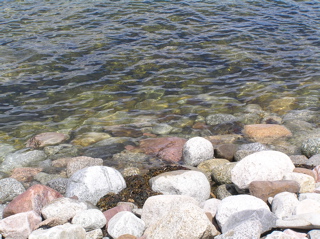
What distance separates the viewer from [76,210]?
582 cm

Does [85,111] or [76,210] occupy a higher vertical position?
[76,210]

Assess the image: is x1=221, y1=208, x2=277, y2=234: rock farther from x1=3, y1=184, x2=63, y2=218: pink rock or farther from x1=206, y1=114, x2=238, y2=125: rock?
x1=206, y1=114, x2=238, y2=125: rock

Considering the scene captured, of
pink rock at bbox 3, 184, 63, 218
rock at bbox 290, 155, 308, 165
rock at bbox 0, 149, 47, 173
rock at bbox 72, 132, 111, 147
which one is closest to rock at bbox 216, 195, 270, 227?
rock at bbox 290, 155, 308, 165

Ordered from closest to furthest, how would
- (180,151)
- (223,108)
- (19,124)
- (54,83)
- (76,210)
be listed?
(76,210) → (180,151) → (19,124) → (223,108) → (54,83)

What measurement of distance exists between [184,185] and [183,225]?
1433 mm

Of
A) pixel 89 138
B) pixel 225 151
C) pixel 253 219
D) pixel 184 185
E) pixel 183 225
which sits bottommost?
pixel 89 138

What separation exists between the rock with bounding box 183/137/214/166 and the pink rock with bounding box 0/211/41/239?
10.7 ft

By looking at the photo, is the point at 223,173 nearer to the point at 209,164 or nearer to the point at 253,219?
the point at 209,164

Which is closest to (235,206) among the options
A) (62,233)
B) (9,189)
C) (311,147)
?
(62,233)

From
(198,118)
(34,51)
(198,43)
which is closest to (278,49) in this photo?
(198,43)

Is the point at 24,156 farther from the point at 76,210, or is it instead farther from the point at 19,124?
the point at 76,210

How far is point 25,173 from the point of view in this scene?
25.8 feet

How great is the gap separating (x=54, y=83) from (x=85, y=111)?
72.8 inches

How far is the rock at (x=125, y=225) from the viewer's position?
5.34m
